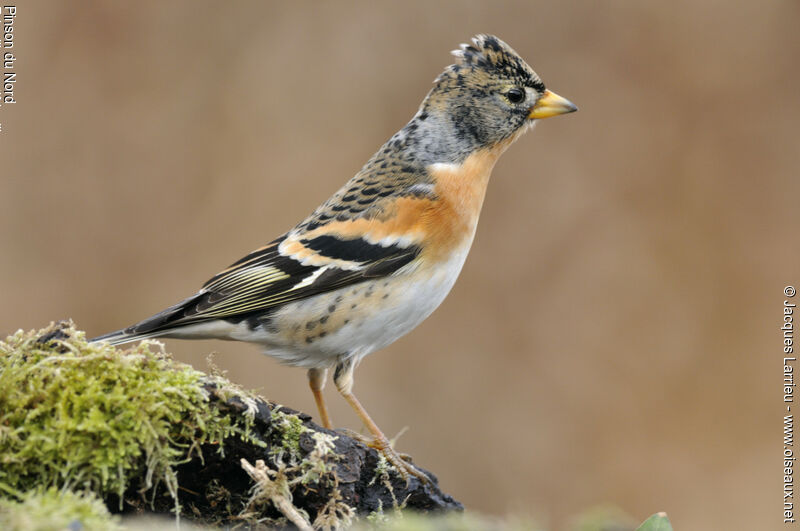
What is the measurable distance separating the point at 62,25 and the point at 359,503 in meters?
5.45

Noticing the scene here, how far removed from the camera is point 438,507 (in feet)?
8.84

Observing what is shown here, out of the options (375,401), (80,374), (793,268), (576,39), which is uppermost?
(576,39)

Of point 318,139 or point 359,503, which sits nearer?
point 359,503

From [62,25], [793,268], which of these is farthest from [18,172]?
[793,268]

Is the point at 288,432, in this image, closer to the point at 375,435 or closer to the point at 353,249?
the point at 375,435

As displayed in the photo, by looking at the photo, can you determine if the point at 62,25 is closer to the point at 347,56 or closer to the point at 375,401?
the point at 347,56

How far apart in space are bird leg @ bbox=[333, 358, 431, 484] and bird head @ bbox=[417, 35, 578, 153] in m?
1.37

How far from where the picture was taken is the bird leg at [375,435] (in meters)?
2.74

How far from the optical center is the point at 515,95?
4.16 m

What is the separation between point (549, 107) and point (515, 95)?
0.63 ft

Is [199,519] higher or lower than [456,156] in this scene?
lower

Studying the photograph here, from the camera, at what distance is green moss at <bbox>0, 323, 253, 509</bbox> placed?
6.29 feet

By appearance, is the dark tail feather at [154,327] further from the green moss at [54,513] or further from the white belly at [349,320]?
the green moss at [54,513]

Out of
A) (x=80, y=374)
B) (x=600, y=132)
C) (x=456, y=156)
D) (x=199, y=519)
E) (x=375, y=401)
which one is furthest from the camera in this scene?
(x=600, y=132)
